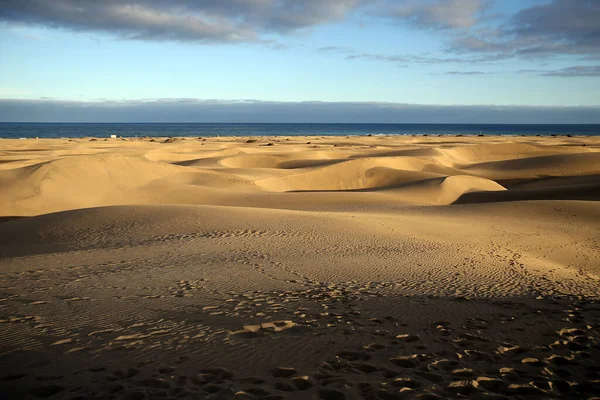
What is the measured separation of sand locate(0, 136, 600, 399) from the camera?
3566 millimetres

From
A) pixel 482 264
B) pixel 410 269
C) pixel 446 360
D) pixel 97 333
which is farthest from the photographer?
pixel 482 264

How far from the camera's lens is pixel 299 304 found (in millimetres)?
5293

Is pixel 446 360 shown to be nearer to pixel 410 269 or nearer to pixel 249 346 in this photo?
pixel 249 346

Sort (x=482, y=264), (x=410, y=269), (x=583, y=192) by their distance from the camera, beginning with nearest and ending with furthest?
(x=410, y=269)
(x=482, y=264)
(x=583, y=192)

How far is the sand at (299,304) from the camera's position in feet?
11.7

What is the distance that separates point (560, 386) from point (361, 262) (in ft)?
13.5

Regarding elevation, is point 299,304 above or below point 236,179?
below

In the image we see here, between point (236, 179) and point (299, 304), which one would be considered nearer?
point (299, 304)

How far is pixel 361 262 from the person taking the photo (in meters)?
7.51

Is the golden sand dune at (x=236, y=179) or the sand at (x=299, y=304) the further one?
the golden sand dune at (x=236, y=179)

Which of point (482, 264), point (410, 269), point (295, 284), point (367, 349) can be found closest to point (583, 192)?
point (482, 264)

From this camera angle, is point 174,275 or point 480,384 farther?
point 174,275

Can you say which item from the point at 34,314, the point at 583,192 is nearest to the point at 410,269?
the point at 34,314

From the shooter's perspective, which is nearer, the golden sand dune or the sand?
the sand
